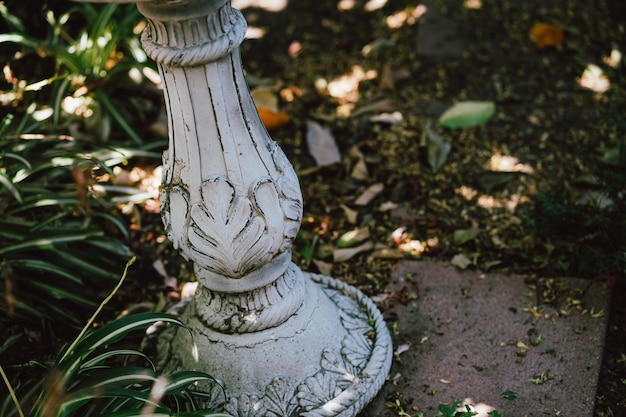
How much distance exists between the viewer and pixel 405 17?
15.2 ft

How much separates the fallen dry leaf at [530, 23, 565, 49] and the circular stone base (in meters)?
2.52

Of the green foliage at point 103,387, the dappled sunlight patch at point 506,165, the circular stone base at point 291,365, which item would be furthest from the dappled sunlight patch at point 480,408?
the dappled sunlight patch at point 506,165

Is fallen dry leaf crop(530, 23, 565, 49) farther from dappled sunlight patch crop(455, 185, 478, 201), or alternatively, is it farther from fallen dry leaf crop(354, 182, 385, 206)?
fallen dry leaf crop(354, 182, 385, 206)

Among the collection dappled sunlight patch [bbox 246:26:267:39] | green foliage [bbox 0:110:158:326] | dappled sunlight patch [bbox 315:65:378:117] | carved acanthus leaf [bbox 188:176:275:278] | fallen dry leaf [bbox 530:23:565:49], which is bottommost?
dappled sunlight patch [bbox 315:65:378:117]

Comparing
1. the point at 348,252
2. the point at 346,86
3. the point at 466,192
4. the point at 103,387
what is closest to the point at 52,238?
the point at 103,387

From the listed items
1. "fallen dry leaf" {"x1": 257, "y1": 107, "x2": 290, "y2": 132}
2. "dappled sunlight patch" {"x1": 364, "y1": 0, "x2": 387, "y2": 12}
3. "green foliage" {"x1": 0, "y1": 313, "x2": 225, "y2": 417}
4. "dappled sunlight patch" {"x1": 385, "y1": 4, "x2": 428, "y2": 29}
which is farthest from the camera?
"dappled sunlight patch" {"x1": 364, "y1": 0, "x2": 387, "y2": 12}

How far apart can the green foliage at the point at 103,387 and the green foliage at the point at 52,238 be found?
51cm

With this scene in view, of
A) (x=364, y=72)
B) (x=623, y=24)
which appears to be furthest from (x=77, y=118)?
(x=623, y=24)

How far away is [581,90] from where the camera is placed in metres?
3.86

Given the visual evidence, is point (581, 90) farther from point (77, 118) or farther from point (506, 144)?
point (77, 118)

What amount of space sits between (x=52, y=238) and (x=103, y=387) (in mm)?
975

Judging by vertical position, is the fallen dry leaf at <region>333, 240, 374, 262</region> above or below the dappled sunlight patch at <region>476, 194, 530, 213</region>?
above

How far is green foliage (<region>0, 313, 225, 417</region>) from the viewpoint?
1850 mm

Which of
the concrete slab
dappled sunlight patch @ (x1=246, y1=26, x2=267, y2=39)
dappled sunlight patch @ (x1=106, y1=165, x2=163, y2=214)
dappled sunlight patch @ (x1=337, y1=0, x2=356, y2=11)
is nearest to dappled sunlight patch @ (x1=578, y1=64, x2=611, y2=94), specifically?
the concrete slab
